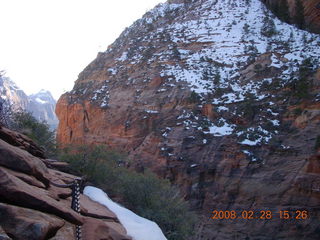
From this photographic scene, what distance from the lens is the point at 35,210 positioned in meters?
5.41

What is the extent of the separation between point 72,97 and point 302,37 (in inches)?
801

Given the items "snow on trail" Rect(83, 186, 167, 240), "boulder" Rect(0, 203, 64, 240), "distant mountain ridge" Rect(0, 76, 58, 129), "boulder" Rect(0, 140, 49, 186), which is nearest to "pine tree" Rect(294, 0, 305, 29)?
"snow on trail" Rect(83, 186, 167, 240)

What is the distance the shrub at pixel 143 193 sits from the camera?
37.4ft

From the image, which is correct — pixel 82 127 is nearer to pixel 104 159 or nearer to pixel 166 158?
pixel 166 158

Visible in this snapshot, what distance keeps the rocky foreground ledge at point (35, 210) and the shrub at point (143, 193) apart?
3.77 m

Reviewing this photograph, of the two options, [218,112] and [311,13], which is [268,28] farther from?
[218,112]

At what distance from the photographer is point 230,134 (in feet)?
69.5

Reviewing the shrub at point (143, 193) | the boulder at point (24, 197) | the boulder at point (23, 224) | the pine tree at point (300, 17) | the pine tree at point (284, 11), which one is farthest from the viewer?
the pine tree at point (284, 11)

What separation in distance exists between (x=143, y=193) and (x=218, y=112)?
1164 cm

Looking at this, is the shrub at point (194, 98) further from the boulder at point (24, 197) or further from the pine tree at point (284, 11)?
the boulder at point (24, 197)

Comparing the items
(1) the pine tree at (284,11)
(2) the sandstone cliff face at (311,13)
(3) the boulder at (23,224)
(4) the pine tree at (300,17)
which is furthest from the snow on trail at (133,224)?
(1) the pine tree at (284,11)

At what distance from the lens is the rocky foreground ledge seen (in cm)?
470

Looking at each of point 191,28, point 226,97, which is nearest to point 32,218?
point 226,97

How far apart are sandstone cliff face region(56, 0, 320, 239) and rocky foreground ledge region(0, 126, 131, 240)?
11.7m
